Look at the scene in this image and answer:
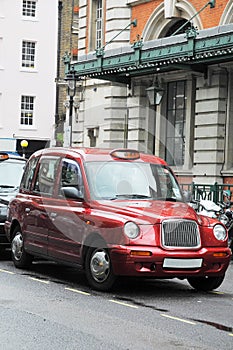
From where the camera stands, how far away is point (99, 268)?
11062mm

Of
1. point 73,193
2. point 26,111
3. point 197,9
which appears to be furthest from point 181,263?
point 26,111

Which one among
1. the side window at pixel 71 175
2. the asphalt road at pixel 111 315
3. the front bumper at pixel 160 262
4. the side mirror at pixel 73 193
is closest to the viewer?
the asphalt road at pixel 111 315

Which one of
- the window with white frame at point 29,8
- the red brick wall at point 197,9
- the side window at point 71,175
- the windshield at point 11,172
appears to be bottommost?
the windshield at point 11,172

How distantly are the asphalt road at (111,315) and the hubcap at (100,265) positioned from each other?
0.23 m

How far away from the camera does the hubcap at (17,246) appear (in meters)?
13.5

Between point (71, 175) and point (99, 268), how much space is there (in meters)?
1.73

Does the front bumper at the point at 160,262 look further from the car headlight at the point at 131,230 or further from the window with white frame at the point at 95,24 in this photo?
the window with white frame at the point at 95,24

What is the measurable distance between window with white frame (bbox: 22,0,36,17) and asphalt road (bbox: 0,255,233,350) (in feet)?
139

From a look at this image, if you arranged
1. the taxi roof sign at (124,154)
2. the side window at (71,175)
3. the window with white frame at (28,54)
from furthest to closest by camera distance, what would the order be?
the window with white frame at (28,54)
the taxi roof sign at (124,154)
the side window at (71,175)

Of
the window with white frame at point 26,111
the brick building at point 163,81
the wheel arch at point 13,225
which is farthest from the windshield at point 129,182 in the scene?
the window with white frame at point 26,111

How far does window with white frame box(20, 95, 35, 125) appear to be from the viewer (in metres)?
52.2

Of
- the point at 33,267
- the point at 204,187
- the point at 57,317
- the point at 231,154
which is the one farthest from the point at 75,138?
the point at 57,317

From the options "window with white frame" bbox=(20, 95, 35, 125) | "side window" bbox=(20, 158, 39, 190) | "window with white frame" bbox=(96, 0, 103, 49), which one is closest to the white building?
"window with white frame" bbox=(20, 95, 35, 125)

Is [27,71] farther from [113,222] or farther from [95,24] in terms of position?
[113,222]
